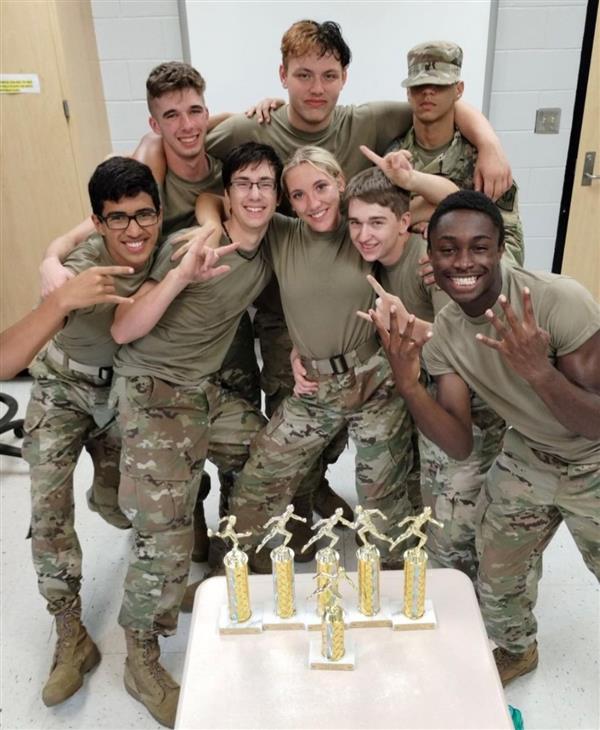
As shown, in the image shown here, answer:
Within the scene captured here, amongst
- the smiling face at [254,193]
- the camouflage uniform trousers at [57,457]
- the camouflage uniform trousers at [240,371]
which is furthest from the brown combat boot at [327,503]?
the smiling face at [254,193]

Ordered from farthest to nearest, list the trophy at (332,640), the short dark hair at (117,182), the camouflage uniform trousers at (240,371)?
the camouflage uniform trousers at (240,371)
the short dark hair at (117,182)
the trophy at (332,640)

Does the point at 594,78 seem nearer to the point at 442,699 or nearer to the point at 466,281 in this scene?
the point at 466,281

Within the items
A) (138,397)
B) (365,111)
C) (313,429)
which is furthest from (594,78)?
(138,397)

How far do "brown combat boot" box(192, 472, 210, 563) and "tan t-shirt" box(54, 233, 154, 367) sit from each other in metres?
0.72

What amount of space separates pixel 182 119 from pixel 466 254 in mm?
1084

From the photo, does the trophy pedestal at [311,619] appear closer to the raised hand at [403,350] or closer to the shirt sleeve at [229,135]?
the raised hand at [403,350]

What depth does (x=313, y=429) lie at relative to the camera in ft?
7.31

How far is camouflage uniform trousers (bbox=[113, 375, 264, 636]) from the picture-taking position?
2.05 metres

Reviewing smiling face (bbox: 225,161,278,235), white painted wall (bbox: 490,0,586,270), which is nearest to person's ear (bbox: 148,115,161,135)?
smiling face (bbox: 225,161,278,235)

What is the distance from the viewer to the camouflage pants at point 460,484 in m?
2.06

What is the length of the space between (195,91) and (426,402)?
4.04 feet

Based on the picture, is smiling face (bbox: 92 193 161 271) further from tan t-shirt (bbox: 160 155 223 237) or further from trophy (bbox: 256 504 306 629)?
trophy (bbox: 256 504 306 629)

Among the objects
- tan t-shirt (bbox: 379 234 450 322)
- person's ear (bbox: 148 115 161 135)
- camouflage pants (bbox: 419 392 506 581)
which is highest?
person's ear (bbox: 148 115 161 135)

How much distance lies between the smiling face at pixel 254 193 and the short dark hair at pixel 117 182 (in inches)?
9.8
